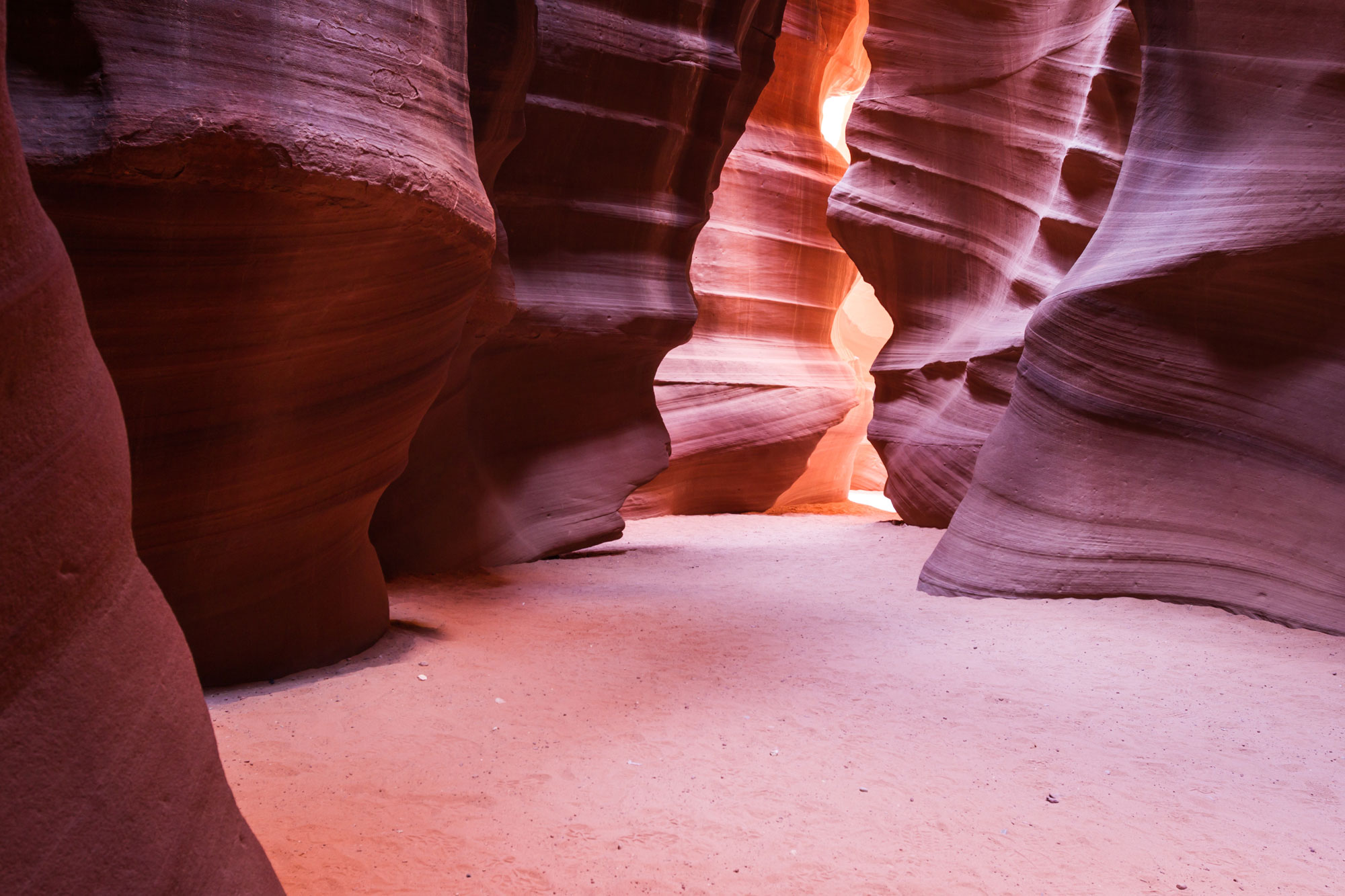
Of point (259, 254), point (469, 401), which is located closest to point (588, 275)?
point (469, 401)

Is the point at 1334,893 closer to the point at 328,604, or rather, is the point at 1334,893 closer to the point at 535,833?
the point at 535,833

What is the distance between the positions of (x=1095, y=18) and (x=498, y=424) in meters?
Result: 6.25

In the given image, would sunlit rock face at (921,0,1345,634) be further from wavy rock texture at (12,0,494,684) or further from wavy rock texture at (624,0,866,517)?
wavy rock texture at (624,0,866,517)

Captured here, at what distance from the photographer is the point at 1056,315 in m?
5.44

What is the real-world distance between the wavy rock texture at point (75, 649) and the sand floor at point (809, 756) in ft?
2.50

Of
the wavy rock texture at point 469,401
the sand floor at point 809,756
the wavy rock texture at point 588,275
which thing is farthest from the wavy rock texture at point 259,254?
the wavy rock texture at point 588,275

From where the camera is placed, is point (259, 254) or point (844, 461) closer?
point (259, 254)

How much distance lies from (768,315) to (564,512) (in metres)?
5.56

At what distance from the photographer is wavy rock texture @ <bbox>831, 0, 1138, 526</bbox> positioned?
329 inches

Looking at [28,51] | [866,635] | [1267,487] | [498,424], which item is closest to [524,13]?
[498,424]

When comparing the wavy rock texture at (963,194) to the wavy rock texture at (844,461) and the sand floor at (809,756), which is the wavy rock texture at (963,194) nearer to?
the wavy rock texture at (844,461)

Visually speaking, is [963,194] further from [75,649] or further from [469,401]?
[75,649]

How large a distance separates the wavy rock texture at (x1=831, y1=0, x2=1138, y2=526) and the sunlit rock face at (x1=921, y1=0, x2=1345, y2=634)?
2820 mm

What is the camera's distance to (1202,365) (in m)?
5.05
